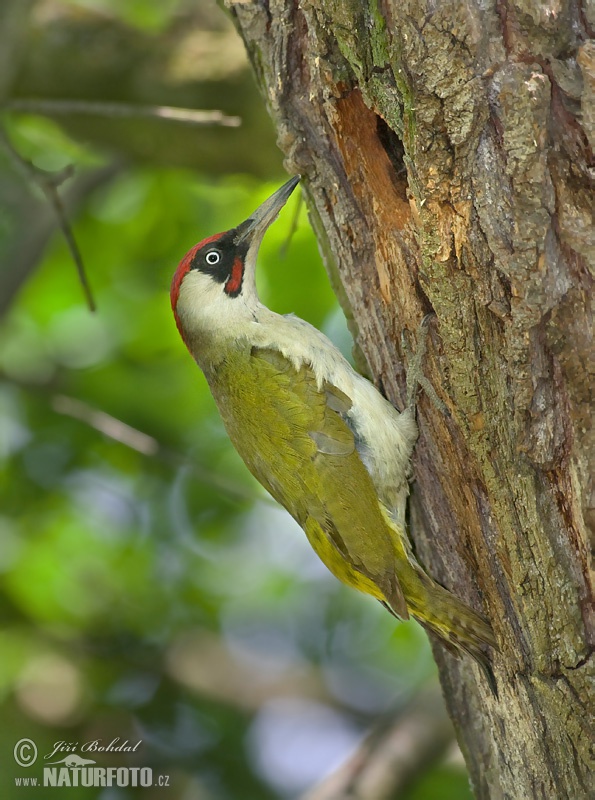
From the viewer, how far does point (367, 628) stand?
5.88m

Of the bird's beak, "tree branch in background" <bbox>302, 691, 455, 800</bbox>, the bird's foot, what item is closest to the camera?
the bird's foot

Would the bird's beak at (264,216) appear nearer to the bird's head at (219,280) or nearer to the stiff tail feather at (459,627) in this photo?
the bird's head at (219,280)

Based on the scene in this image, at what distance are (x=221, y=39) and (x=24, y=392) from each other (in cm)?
236

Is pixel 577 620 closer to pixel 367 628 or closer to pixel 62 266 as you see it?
pixel 367 628

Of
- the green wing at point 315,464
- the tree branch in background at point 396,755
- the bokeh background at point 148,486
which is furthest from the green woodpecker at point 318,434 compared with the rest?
the tree branch in background at point 396,755

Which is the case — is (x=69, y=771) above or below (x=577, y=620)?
below

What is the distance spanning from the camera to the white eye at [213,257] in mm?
4000

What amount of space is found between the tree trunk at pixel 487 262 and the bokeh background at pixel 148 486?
2.16 m

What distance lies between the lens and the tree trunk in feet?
6.70

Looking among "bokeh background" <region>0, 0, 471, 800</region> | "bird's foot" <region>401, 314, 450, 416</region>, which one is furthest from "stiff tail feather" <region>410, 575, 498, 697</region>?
"bokeh background" <region>0, 0, 471, 800</region>

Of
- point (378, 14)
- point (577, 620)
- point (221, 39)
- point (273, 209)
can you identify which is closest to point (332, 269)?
point (273, 209)

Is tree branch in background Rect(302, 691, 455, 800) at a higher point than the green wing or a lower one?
lower

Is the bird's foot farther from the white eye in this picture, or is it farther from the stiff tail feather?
the white eye

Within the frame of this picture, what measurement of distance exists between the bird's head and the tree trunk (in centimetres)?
110
